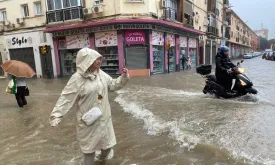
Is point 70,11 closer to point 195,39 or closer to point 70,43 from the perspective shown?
point 70,43

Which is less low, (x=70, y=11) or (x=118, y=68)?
(x=70, y=11)

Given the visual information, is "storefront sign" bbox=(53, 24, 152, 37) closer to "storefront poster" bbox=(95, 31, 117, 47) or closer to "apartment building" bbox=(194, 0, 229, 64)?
"storefront poster" bbox=(95, 31, 117, 47)

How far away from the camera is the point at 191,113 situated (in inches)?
269

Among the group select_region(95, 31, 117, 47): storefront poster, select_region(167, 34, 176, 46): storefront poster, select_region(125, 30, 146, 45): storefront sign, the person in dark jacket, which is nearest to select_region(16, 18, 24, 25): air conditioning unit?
select_region(95, 31, 117, 47): storefront poster

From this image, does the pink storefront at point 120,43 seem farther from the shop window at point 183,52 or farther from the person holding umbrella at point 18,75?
the person holding umbrella at point 18,75

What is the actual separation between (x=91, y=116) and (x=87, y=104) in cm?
19

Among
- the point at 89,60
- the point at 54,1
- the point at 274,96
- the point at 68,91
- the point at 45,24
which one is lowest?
the point at 274,96

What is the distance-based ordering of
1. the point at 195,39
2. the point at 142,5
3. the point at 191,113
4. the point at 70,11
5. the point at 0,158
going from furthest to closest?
the point at 195,39 < the point at 70,11 < the point at 142,5 < the point at 191,113 < the point at 0,158

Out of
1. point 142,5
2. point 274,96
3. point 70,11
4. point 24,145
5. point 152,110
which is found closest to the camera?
point 24,145

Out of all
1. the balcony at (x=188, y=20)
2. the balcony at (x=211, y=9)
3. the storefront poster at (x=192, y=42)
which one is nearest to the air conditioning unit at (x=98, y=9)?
the balcony at (x=188, y=20)

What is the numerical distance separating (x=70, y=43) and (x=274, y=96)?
16070 mm

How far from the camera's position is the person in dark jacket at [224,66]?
8137mm

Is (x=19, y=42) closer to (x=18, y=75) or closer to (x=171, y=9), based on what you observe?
(x=171, y=9)

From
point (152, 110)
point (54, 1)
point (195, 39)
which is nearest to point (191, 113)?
point (152, 110)
